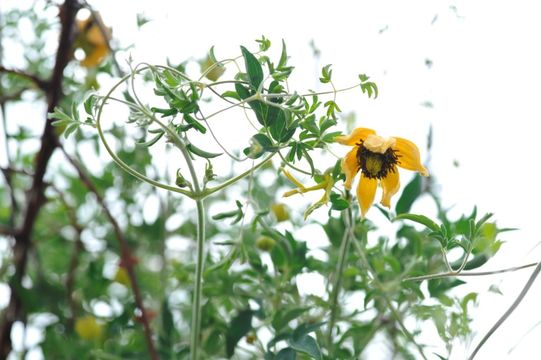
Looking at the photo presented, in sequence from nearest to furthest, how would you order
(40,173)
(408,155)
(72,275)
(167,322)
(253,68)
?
(253,68)
(408,155)
(167,322)
(40,173)
(72,275)

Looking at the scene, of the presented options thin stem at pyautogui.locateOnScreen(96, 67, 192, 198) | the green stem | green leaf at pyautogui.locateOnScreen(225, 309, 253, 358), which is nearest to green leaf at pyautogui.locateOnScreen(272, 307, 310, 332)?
green leaf at pyautogui.locateOnScreen(225, 309, 253, 358)

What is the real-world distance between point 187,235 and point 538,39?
615 mm

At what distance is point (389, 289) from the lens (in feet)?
2.89

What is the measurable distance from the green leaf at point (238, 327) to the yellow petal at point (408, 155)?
0.26m

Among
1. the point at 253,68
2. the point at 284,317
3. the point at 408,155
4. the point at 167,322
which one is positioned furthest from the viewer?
the point at 167,322

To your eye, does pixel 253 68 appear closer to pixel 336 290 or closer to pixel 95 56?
pixel 336 290

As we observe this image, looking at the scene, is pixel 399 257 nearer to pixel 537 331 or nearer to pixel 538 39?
pixel 537 331

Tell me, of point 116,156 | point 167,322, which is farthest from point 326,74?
point 167,322

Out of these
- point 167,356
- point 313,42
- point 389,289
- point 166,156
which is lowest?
point 167,356

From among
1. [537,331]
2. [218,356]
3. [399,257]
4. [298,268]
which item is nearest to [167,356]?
[218,356]

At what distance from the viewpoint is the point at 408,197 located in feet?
2.97

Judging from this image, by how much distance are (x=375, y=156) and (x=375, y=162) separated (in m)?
0.01

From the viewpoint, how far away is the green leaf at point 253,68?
0.65 meters

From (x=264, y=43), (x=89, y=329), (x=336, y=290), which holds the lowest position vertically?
(x=89, y=329)
